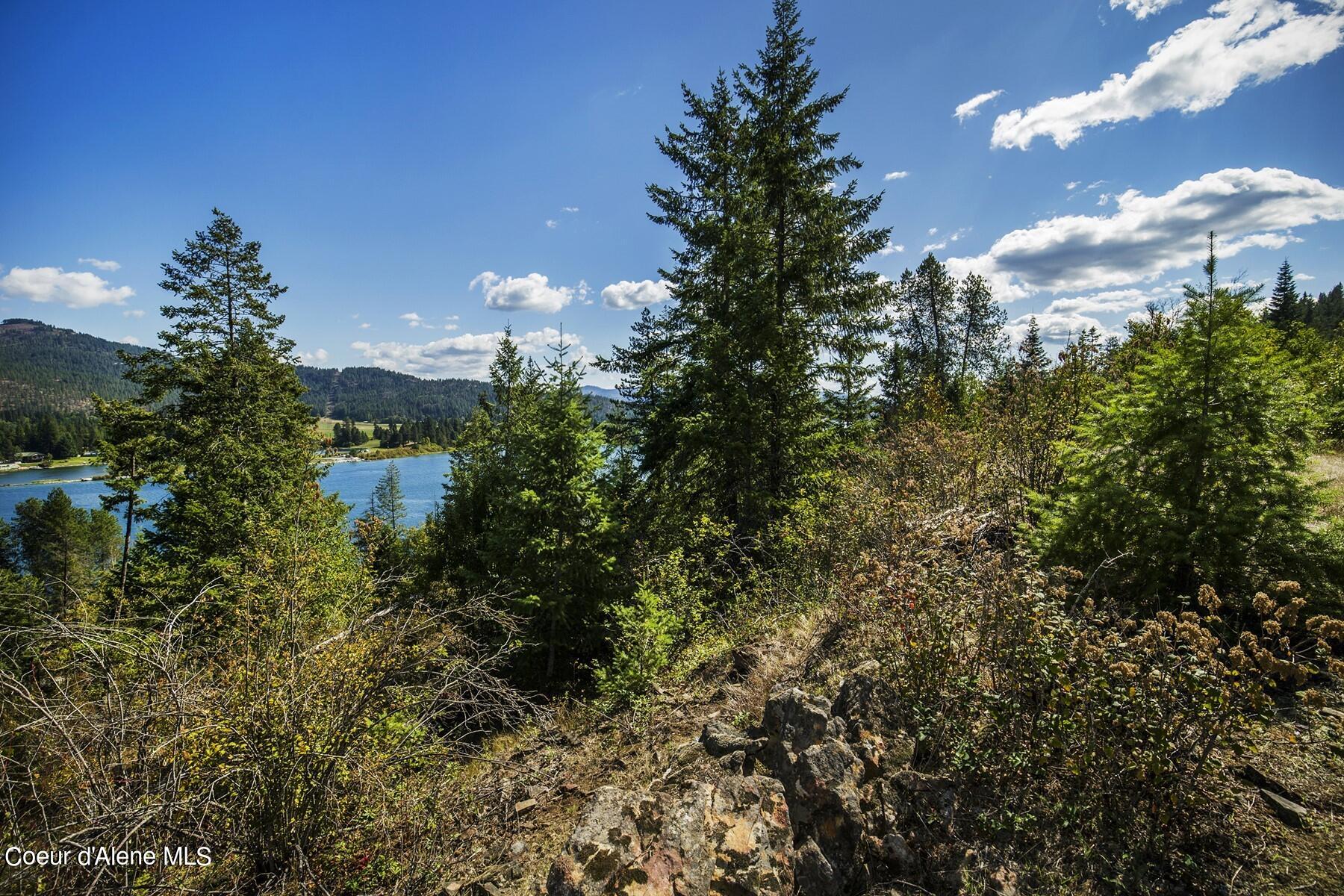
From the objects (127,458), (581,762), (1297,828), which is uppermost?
(127,458)

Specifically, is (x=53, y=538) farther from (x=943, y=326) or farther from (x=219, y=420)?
(x=943, y=326)

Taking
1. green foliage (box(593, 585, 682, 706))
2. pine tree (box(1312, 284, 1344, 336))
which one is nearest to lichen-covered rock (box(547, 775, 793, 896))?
green foliage (box(593, 585, 682, 706))

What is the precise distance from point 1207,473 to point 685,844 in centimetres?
537

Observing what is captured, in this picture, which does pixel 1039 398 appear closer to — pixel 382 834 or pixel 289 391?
pixel 382 834

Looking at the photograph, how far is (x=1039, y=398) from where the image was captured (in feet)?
28.0

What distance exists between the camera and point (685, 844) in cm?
304

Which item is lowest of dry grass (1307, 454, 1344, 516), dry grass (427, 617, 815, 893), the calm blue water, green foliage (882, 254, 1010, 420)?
the calm blue water

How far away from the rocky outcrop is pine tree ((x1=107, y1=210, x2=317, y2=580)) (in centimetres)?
1679

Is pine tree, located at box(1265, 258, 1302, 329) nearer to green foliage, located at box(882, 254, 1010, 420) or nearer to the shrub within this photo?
green foliage, located at box(882, 254, 1010, 420)

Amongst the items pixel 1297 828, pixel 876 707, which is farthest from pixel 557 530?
pixel 1297 828

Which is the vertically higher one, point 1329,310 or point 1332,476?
point 1329,310

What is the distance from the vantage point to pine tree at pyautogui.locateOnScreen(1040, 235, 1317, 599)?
14.1 feet

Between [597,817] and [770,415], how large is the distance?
946 centimetres

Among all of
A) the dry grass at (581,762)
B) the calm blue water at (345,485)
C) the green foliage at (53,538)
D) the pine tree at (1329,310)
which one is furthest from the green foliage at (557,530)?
the pine tree at (1329,310)
